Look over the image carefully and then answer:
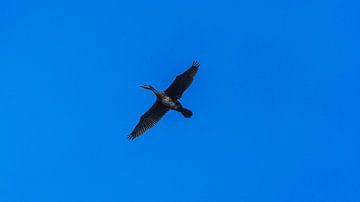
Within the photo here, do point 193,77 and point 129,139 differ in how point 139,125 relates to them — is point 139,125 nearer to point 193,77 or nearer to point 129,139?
point 129,139

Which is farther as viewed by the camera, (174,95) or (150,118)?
(150,118)

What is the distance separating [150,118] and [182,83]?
2203 mm

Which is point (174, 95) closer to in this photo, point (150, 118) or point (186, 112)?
Result: point (186, 112)

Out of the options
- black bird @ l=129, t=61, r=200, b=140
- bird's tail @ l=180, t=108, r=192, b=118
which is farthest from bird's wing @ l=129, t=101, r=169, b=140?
bird's tail @ l=180, t=108, r=192, b=118

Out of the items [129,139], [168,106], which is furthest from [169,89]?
[129,139]

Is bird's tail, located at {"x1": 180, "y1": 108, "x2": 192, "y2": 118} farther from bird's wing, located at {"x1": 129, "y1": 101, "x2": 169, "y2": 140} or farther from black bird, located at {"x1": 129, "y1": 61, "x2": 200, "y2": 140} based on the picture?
bird's wing, located at {"x1": 129, "y1": 101, "x2": 169, "y2": 140}

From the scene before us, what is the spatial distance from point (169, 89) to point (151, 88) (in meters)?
0.80

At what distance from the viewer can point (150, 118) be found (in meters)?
31.2

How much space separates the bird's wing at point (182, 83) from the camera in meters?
30.4

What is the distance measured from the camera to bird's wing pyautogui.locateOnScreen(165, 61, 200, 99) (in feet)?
99.8

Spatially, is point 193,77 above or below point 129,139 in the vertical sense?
above

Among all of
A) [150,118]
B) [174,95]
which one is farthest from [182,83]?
[150,118]

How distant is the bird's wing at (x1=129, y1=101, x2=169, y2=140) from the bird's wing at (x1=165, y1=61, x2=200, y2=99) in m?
0.83

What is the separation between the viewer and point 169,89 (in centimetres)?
3059
